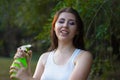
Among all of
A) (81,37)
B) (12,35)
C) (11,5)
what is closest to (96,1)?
(81,37)

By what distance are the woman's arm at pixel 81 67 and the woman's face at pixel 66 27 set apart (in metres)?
0.19

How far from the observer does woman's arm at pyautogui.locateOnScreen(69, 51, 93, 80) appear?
255 centimetres

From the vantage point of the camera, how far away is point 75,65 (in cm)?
259

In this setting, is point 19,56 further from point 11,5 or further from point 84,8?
point 11,5

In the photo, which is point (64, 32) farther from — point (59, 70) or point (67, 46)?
point (59, 70)

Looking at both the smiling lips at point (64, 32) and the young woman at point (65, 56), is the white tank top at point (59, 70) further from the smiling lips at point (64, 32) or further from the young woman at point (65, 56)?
the smiling lips at point (64, 32)

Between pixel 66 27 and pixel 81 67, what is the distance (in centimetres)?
32

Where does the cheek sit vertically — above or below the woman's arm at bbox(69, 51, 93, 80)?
above

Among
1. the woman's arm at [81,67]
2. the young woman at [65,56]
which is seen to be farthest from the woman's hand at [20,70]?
the woman's arm at [81,67]

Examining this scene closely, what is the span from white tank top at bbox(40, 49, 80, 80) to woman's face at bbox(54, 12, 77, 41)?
0.42 ft

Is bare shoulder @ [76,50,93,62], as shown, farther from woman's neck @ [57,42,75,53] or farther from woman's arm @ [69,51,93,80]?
woman's neck @ [57,42,75,53]

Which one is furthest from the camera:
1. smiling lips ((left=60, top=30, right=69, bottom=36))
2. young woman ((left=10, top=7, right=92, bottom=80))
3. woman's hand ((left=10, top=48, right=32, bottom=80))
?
smiling lips ((left=60, top=30, right=69, bottom=36))

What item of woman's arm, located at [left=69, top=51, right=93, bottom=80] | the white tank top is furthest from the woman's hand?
woman's arm, located at [left=69, top=51, right=93, bottom=80]

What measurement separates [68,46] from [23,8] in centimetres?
581
